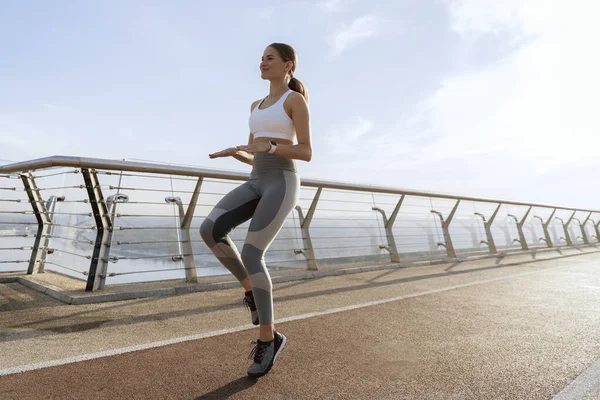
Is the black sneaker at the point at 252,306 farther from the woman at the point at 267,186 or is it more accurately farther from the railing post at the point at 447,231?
the railing post at the point at 447,231

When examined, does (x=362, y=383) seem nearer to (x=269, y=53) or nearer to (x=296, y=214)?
(x=269, y=53)

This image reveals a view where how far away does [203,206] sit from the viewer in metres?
4.22

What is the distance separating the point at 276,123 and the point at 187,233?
7.50 feet

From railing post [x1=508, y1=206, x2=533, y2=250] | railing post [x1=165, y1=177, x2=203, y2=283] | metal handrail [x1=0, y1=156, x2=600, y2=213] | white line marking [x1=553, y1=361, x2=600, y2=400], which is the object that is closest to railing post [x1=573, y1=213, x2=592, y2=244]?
railing post [x1=508, y1=206, x2=533, y2=250]

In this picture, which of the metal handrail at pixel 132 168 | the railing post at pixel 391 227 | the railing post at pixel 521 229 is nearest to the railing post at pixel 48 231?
the metal handrail at pixel 132 168

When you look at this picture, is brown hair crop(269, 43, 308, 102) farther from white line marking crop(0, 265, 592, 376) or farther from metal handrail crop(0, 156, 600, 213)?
metal handrail crop(0, 156, 600, 213)

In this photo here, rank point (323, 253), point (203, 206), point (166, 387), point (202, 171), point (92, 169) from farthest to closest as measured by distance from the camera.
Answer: point (323, 253) → point (203, 206) → point (202, 171) → point (92, 169) → point (166, 387)

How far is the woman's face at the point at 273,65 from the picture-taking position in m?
2.31

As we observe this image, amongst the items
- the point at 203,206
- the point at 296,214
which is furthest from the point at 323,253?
the point at 203,206

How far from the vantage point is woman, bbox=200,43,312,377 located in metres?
2.00

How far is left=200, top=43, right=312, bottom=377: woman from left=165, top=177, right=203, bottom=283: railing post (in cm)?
181

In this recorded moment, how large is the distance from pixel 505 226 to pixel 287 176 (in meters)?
10.7

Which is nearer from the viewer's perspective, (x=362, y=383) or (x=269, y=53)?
(x=362, y=383)

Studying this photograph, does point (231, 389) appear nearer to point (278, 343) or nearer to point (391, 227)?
point (278, 343)
